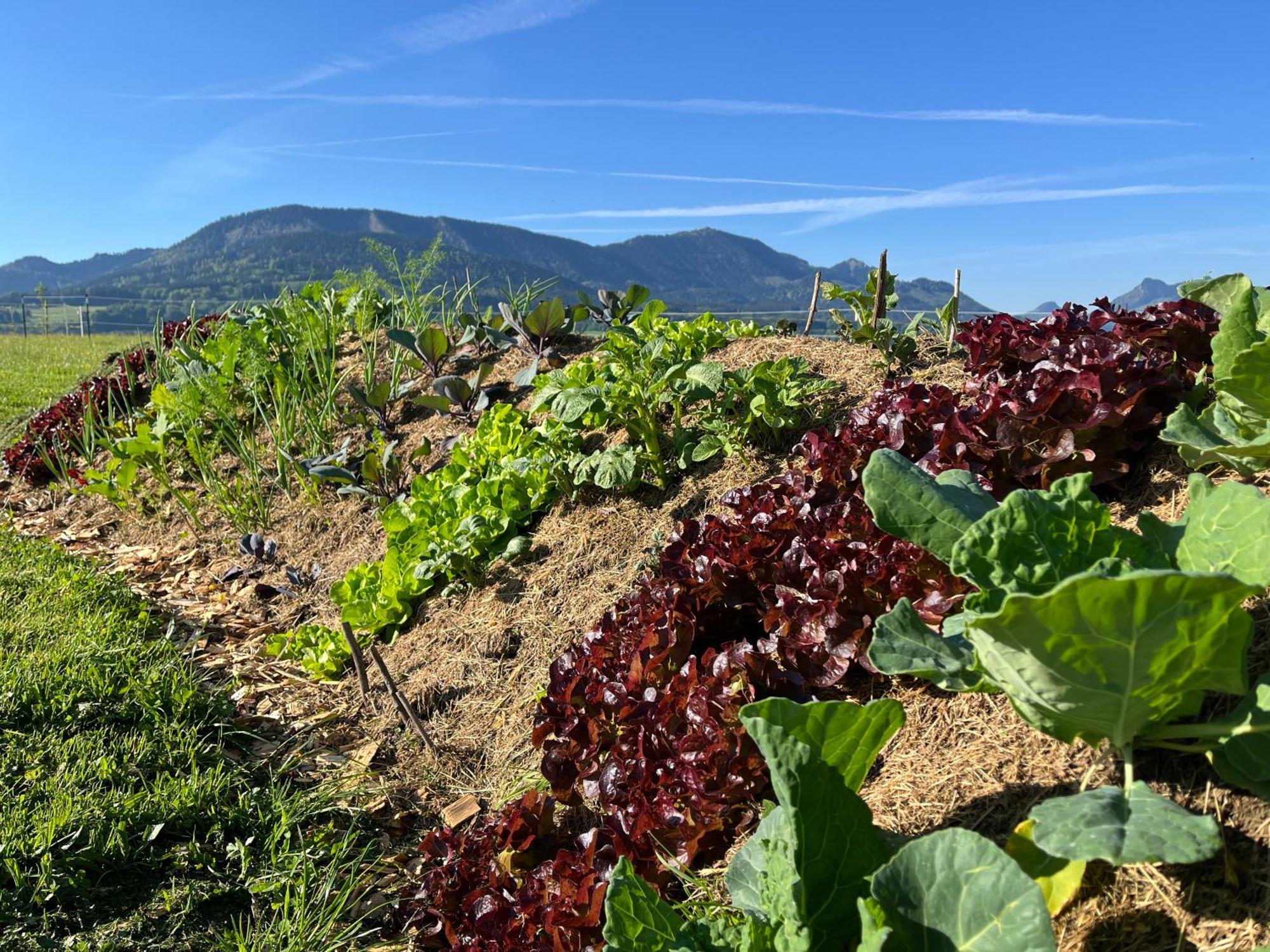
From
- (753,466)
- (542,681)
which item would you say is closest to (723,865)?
(542,681)

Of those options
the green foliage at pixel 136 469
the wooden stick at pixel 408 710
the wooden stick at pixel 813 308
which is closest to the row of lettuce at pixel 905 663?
the wooden stick at pixel 408 710

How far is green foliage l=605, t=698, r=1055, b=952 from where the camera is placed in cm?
133

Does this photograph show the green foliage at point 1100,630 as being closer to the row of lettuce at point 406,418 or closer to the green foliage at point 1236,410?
the green foliage at point 1236,410

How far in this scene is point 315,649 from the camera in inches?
171

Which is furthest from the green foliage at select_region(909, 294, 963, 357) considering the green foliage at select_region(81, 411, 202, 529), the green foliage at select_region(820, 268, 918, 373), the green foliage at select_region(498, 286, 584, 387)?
the green foliage at select_region(81, 411, 202, 529)

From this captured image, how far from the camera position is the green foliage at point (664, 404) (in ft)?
12.9

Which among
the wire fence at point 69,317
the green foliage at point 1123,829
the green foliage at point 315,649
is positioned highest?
the wire fence at point 69,317

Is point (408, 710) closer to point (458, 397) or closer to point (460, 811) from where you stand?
point (460, 811)

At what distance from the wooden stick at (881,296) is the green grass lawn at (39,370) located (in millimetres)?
8939

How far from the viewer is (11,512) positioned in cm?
716

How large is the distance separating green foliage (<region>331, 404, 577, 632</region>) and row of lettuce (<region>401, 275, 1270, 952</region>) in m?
1.14

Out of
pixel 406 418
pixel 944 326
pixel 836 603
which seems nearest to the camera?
pixel 836 603

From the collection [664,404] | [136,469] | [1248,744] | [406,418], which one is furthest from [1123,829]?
[136,469]

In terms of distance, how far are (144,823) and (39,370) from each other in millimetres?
12419
